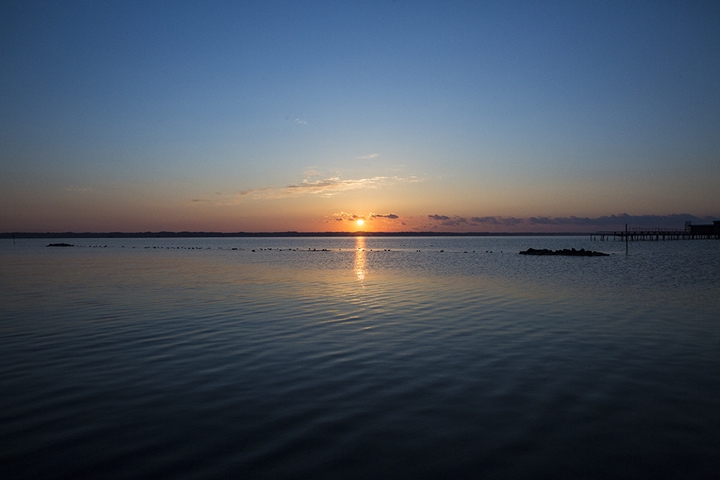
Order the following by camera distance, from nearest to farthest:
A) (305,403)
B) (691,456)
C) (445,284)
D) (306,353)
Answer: (691,456) < (305,403) < (306,353) < (445,284)

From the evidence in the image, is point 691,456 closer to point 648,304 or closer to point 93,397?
point 93,397

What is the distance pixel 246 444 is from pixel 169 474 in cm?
123

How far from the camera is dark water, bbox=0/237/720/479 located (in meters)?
6.59

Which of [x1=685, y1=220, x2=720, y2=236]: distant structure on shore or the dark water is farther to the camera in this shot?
[x1=685, y1=220, x2=720, y2=236]: distant structure on shore

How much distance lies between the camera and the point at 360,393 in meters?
9.47

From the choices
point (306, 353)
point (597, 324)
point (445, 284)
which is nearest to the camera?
point (306, 353)

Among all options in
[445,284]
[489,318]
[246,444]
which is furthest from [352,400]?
[445,284]

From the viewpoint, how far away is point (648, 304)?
2245 centimetres

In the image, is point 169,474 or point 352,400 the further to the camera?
point 352,400

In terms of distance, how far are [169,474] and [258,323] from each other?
11.4 metres

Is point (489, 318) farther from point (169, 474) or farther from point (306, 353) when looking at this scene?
point (169, 474)

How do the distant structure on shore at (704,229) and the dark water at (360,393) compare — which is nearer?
the dark water at (360,393)

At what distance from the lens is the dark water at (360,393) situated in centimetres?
659

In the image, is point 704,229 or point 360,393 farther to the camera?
point 704,229
